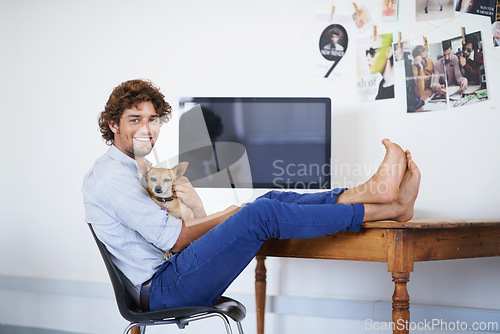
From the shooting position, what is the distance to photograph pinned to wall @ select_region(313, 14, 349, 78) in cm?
248

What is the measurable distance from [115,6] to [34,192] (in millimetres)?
1049

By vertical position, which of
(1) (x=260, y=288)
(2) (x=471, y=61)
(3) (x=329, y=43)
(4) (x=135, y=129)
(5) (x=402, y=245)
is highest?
(3) (x=329, y=43)

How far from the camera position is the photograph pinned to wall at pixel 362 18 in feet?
8.03

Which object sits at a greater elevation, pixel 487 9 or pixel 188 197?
pixel 487 9

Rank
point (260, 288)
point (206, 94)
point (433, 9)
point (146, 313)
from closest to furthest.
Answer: point (146, 313)
point (260, 288)
point (433, 9)
point (206, 94)

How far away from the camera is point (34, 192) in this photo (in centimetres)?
303

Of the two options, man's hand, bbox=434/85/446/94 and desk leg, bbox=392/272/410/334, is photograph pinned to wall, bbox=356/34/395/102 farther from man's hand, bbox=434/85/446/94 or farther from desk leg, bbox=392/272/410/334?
desk leg, bbox=392/272/410/334

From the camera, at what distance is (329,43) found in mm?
2500

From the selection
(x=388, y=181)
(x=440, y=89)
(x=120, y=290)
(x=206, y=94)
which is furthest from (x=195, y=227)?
(x=440, y=89)

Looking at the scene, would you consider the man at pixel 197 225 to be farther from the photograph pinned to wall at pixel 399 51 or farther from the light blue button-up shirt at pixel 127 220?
the photograph pinned to wall at pixel 399 51

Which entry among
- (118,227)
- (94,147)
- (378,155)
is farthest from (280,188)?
(94,147)

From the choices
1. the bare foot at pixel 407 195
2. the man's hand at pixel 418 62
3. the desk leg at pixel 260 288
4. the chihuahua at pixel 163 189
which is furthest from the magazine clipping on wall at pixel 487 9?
the chihuahua at pixel 163 189

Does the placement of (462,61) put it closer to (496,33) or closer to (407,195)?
(496,33)

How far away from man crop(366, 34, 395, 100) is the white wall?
0.13 feet
